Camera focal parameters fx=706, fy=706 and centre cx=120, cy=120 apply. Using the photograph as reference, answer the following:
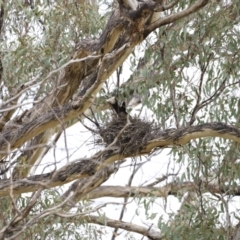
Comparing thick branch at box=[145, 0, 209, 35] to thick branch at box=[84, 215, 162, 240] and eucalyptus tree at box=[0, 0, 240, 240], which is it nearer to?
eucalyptus tree at box=[0, 0, 240, 240]

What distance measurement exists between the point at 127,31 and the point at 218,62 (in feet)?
3.22

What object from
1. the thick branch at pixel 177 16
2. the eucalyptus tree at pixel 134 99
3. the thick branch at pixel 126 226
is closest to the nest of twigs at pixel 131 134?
the eucalyptus tree at pixel 134 99

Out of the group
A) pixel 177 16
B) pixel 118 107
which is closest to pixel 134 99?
pixel 118 107

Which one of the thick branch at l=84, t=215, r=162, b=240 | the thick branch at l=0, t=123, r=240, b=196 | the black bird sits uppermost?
the thick branch at l=84, t=215, r=162, b=240

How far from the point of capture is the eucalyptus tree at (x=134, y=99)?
146 inches

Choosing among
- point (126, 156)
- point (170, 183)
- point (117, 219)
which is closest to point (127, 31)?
point (126, 156)

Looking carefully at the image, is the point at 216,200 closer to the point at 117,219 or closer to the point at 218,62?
the point at 218,62

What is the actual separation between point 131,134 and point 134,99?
1.12 m

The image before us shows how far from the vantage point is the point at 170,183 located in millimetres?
5137

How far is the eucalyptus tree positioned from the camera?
3709 mm

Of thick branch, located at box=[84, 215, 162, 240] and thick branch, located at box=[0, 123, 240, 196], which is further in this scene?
thick branch, located at box=[84, 215, 162, 240]

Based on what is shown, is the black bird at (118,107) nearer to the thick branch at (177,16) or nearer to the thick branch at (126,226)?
the thick branch at (177,16)

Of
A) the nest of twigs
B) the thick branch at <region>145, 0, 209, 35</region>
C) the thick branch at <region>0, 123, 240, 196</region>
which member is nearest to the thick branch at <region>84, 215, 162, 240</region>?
the thick branch at <region>0, 123, 240, 196</region>

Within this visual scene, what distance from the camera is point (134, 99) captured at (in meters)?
4.81
